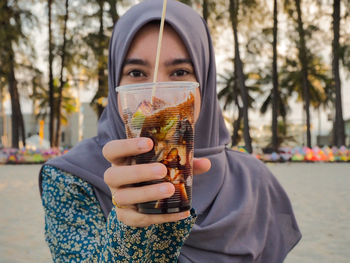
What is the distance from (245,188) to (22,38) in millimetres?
16583

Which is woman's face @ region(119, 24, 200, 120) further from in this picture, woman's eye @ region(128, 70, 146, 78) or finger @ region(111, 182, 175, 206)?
finger @ region(111, 182, 175, 206)

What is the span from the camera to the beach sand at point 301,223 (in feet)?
11.8

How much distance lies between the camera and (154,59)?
1.40 meters

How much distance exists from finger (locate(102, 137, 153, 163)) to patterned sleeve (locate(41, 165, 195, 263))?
0.17 metres

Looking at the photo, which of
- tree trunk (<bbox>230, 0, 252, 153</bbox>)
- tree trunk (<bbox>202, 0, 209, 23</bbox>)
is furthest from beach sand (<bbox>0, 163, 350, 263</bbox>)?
tree trunk (<bbox>202, 0, 209, 23</bbox>)

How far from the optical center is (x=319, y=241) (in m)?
4.00

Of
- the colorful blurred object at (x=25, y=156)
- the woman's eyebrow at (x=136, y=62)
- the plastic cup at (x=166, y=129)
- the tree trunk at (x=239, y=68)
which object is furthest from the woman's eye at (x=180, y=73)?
the colorful blurred object at (x=25, y=156)

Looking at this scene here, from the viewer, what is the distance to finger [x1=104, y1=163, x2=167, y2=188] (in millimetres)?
901

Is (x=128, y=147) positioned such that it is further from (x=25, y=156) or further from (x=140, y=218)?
(x=25, y=156)

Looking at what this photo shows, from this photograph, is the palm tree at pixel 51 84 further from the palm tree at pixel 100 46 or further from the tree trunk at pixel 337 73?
the tree trunk at pixel 337 73

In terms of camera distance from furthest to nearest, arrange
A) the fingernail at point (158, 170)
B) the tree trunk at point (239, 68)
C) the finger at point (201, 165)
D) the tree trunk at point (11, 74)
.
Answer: the tree trunk at point (11, 74), the tree trunk at point (239, 68), the finger at point (201, 165), the fingernail at point (158, 170)

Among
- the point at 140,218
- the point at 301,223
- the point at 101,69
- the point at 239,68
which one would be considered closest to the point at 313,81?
the point at 239,68

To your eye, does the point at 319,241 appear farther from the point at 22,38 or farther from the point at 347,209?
the point at 22,38

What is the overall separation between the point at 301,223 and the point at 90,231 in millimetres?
3930
